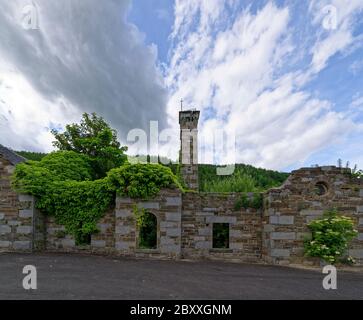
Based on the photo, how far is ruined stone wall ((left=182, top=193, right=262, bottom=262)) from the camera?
8.84 metres

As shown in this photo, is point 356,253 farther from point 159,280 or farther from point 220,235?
point 159,280

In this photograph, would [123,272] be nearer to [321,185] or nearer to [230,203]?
[230,203]

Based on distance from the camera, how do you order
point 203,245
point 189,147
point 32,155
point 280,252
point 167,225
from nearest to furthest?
1. point 280,252
2. point 167,225
3. point 203,245
4. point 189,147
5. point 32,155

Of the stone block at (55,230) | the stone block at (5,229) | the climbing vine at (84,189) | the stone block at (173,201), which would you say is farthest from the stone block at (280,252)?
the stone block at (5,229)

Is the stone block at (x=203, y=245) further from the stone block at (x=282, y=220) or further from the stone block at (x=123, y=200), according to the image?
the stone block at (x=123, y=200)

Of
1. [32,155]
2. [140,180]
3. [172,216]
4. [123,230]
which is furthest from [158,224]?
[32,155]

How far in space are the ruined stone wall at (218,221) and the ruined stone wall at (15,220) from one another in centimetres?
567

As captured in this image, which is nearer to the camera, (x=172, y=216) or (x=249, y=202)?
(x=172, y=216)

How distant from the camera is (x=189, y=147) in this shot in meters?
12.4

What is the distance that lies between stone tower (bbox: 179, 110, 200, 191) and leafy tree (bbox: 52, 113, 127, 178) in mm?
4352

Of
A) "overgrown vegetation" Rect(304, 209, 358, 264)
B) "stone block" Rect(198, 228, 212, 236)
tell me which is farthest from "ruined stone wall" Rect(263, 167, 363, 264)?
"stone block" Rect(198, 228, 212, 236)

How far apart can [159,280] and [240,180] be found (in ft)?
19.1

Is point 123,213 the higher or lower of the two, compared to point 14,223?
higher
